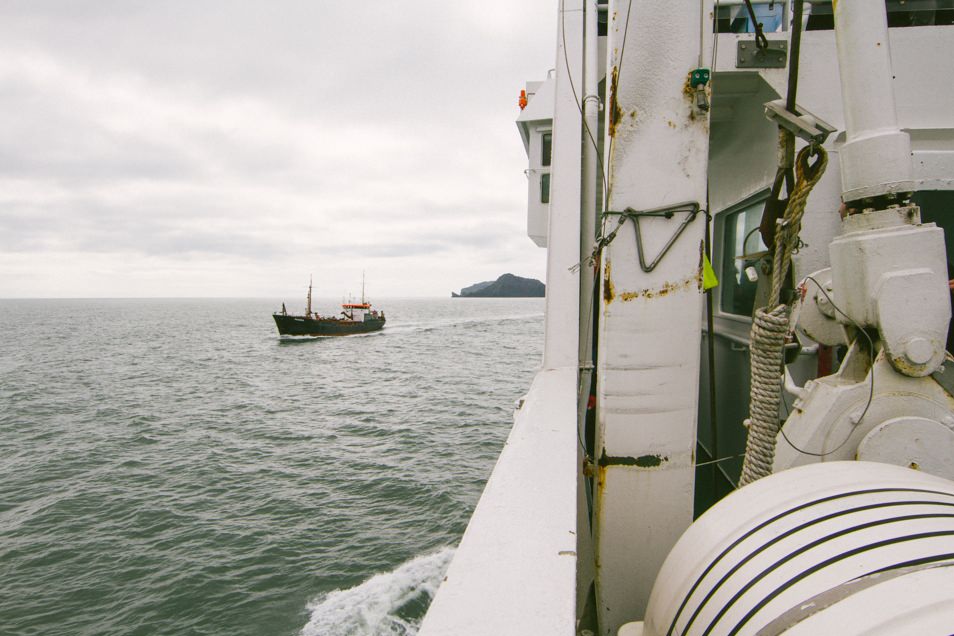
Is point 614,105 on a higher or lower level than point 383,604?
higher

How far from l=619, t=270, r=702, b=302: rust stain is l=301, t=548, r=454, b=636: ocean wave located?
662 cm

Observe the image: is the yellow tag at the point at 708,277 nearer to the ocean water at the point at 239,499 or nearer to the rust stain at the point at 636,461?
the rust stain at the point at 636,461

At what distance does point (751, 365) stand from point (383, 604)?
Answer: 7.68 m

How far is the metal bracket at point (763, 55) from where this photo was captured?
3.32 meters

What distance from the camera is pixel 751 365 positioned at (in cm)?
214

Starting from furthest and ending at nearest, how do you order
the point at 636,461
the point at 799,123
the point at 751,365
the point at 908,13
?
the point at 908,13, the point at 636,461, the point at 751,365, the point at 799,123

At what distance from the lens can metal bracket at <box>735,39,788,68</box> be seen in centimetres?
332

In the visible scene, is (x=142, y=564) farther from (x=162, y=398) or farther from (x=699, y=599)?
(x=162, y=398)

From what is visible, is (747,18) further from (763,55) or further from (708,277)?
(708,277)

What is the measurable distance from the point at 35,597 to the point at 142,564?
1632 millimetres

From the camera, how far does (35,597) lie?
927 centimetres

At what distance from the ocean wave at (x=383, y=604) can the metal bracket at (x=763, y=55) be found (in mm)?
7423

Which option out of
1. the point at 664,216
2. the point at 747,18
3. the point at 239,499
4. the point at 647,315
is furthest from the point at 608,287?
the point at 239,499

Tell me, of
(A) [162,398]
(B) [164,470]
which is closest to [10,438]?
(A) [162,398]
